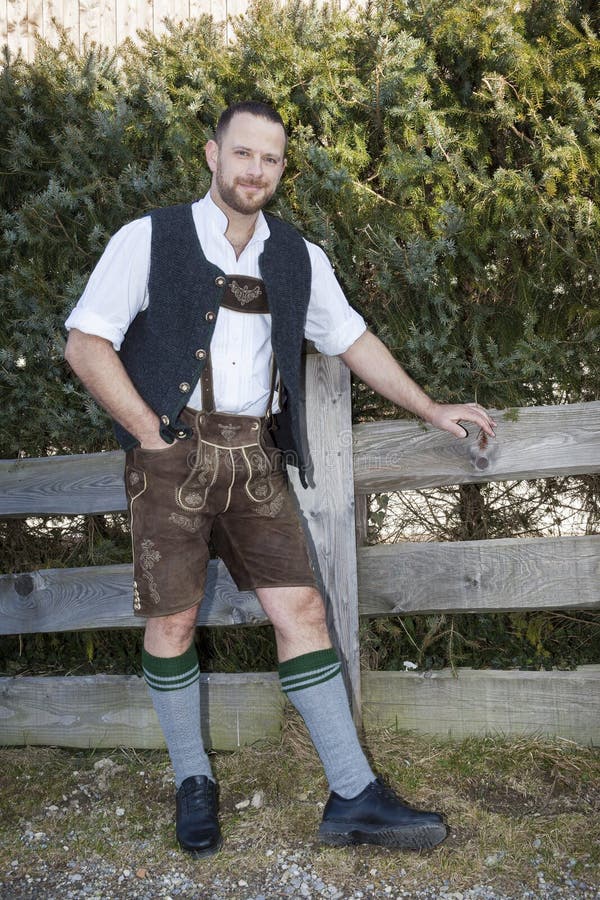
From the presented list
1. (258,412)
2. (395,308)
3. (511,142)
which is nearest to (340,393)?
(395,308)

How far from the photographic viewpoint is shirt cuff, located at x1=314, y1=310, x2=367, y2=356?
292 centimetres

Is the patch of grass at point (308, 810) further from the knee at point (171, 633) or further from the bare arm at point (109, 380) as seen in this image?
the bare arm at point (109, 380)

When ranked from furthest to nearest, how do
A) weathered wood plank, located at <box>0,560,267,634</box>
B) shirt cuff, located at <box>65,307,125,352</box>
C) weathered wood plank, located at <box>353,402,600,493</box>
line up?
weathered wood plank, located at <box>0,560,267,634</box> < weathered wood plank, located at <box>353,402,600,493</box> < shirt cuff, located at <box>65,307,125,352</box>

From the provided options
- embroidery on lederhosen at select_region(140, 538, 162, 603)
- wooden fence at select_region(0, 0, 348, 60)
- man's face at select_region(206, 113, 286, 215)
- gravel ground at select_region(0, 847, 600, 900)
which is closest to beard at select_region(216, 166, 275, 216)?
man's face at select_region(206, 113, 286, 215)

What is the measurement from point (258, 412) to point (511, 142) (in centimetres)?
152

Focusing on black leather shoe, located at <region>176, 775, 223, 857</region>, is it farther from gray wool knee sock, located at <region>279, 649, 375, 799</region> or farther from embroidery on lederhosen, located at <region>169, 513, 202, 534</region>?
embroidery on lederhosen, located at <region>169, 513, 202, 534</region>

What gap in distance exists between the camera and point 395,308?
10.8 ft

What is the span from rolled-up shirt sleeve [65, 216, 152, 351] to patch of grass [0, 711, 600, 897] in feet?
5.49

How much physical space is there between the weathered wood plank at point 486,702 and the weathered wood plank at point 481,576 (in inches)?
11.0

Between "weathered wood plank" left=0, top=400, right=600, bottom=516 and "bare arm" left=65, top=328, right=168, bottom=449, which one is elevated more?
"bare arm" left=65, top=328, right=168, bottom=449

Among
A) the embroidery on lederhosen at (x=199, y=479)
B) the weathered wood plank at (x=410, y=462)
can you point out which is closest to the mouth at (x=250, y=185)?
the embroidery on lederhosen at (x=199, y=479)

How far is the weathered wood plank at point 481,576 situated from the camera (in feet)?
10.4

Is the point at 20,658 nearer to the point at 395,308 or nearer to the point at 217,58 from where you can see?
the point at 395,308

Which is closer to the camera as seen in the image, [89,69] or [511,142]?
[511,142]
